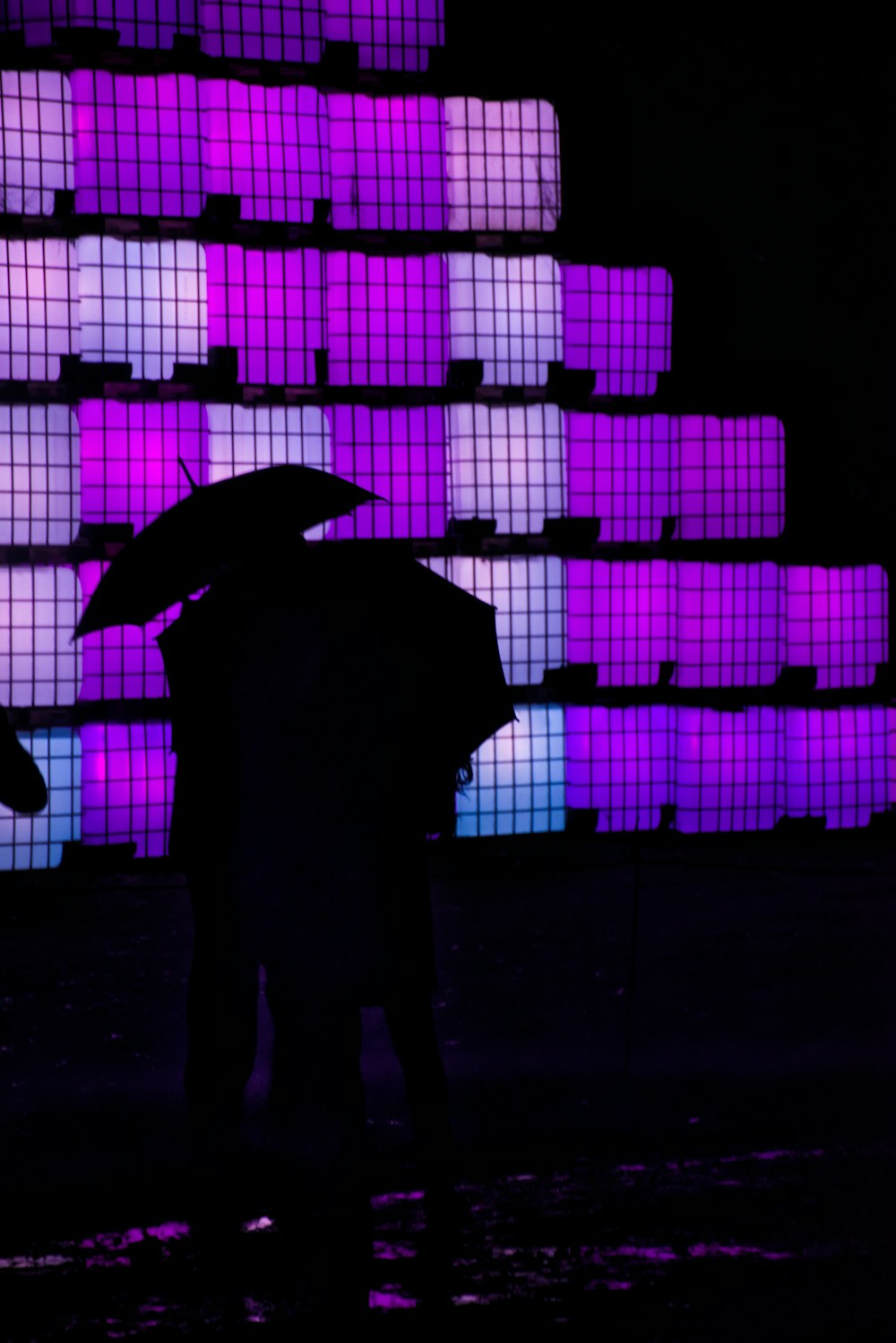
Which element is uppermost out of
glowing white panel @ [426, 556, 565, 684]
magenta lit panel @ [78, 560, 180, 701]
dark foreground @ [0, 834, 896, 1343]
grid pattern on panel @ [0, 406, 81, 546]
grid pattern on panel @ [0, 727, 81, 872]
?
grid pattern on panel @ [0, 406, 81, 546]

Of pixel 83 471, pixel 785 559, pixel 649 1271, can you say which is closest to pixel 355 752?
pixel 649 1271

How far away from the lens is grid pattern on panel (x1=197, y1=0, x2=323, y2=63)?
6023 mm

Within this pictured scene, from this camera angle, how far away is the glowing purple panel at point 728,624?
6.52 metres

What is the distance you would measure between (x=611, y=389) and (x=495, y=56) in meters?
1.51

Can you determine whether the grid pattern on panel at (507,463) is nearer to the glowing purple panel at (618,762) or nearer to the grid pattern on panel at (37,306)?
the glowing purple panel at (618,762)

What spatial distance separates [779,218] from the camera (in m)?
7.34

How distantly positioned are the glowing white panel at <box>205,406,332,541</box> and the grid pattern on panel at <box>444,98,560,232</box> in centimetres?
110

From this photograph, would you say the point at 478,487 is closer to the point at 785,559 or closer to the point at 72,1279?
the point at 785,559

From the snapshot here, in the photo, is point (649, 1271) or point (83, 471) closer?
point (649, 1271)

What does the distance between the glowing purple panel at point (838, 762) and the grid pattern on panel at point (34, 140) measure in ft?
13.0

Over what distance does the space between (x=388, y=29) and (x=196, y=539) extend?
A: 3907 mm

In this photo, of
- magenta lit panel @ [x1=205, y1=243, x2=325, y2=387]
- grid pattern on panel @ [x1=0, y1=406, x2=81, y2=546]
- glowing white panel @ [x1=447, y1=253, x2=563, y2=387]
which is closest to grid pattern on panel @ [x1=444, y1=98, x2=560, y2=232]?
glowing white panel @ [x1=447, y1=253, x2=563, y2=387]

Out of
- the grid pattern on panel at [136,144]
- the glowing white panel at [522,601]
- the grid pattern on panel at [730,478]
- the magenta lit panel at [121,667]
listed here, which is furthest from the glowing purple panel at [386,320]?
the magenta lit panel at [121,667]

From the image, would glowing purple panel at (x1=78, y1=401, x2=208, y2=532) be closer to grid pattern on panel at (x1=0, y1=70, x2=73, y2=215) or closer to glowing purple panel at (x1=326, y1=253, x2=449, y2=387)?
glowing purple panel at (x1=326, y1=253, x2=449, y2=387)
